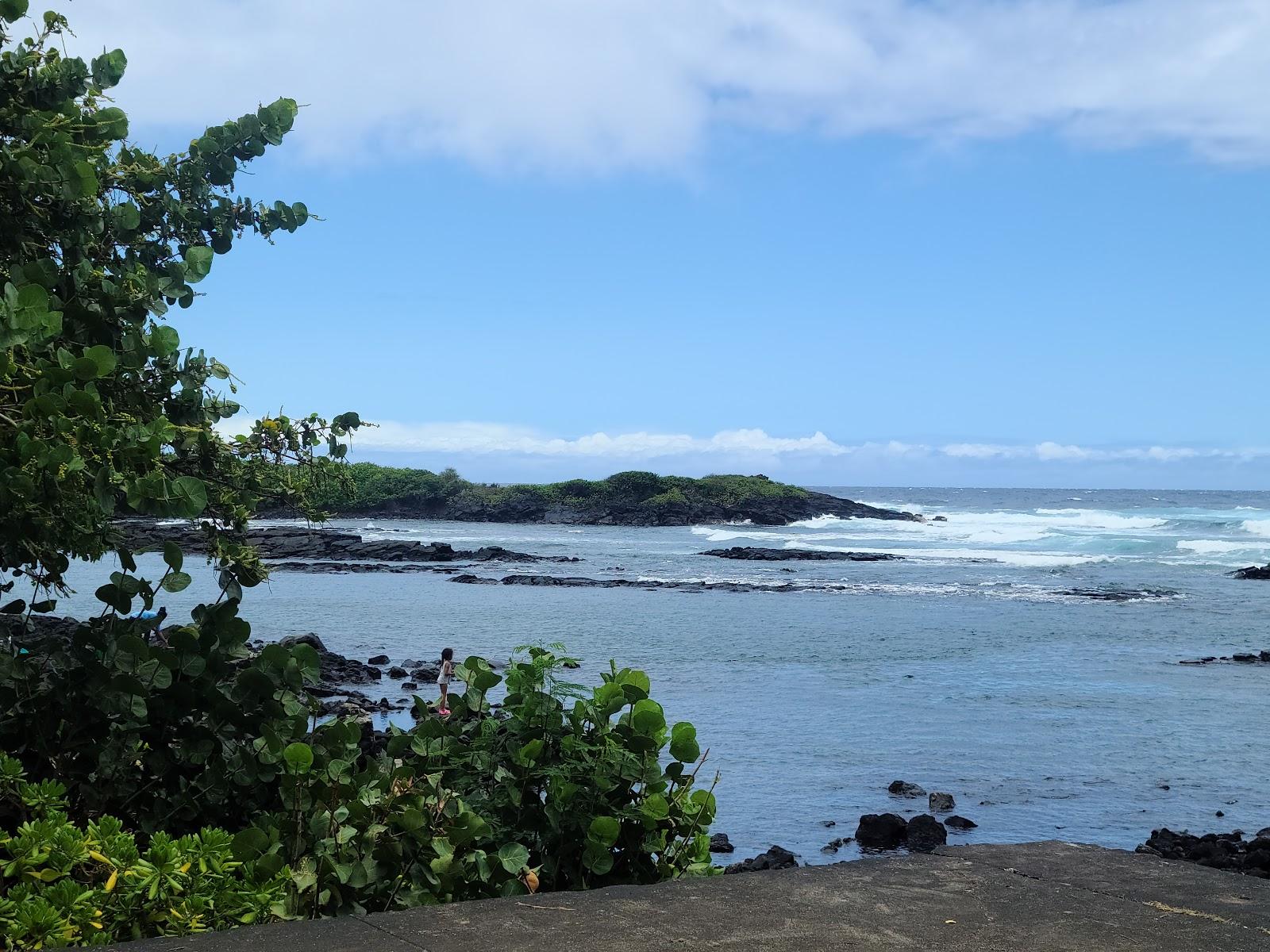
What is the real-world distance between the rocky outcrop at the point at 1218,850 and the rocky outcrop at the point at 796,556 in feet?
120

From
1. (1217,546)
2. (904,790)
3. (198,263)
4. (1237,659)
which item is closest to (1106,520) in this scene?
(1217,546)

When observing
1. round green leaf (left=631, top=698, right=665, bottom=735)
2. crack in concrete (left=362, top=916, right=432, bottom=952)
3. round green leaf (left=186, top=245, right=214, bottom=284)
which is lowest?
crack in concrete (left=362, top=916, right=432, bottom=952)

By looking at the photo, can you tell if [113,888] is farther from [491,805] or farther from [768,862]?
[768,862]

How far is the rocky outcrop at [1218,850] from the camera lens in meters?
8.10

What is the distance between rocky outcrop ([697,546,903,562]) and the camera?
152 feet

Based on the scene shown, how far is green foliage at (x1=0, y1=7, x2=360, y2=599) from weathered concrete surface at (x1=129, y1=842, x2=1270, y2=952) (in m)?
1.50

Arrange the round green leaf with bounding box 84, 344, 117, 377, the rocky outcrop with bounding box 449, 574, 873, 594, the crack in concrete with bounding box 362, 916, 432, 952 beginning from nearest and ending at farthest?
1. the crack in concrete with bounding box 362, 916, 432, 952
2. the round green leaf with bounding box 84, 344, 117, 377
3. the rocky outcrop with bounding box 449, 574, 873, 594

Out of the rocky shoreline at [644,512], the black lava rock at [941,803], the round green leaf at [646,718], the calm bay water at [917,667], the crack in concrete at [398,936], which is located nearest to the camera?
the crack in concrete at [398,936]

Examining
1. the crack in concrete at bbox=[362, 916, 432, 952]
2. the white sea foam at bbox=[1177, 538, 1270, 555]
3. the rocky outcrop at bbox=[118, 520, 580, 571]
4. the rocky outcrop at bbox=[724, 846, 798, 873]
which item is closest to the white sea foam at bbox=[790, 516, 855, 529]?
the white sea foam at bbox=[1177, 538, 1270, 555]

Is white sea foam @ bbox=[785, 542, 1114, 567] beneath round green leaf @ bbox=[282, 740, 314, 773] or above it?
beneath

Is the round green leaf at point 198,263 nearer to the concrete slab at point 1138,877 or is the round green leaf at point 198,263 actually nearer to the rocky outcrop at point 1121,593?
the concrete slab at point 1138,877

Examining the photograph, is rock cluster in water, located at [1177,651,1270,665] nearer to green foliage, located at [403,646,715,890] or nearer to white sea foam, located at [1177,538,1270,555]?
green foliage, located at [403,646,715,890]

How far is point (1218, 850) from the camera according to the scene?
855 cm

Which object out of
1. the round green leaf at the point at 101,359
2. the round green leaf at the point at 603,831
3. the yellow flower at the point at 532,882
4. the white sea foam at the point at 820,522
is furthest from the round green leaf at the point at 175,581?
the white sea foam at the point at 820,522
